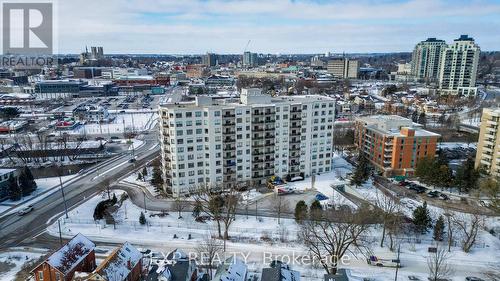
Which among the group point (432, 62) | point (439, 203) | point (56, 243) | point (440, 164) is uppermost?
point (432, 62)

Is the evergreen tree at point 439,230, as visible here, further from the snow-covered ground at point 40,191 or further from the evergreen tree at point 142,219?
the snow-covered ground at point 40,191

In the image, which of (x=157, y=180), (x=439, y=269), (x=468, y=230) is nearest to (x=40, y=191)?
(x=157, y=180)

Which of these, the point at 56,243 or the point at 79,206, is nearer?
the point at 56,243

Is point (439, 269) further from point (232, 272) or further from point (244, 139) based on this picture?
point (244, 139)

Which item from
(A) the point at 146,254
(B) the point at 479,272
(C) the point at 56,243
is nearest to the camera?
(B) the point at 479,272

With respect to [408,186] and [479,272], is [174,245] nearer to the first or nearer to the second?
[479,272]

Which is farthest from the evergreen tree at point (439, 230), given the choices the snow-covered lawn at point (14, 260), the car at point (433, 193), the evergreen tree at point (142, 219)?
the snow-covered lawn at point (14, 260)

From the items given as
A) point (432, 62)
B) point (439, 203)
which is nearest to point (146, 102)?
point (439, 203)

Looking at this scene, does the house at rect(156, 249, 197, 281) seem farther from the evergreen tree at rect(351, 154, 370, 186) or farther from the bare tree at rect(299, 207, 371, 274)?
the evergreen tree at rect(351, 154, 370, 186)
